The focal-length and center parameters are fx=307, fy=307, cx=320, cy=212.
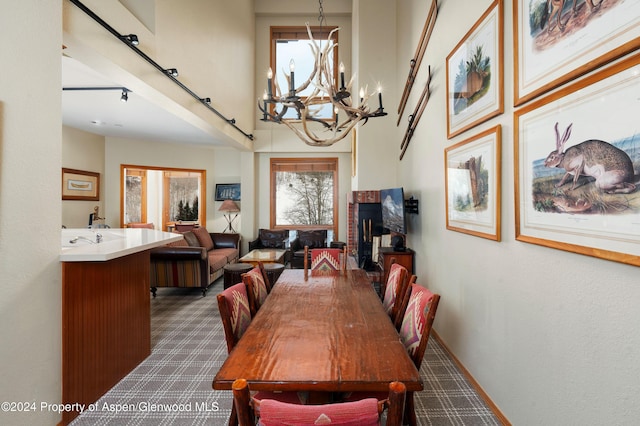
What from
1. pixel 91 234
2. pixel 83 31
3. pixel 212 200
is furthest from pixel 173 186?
pixel 83 31

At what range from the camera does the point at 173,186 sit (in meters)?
8.29

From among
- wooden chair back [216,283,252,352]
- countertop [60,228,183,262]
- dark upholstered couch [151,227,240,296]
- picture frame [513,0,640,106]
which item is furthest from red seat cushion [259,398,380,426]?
dark upholstered couch [151,227,240,296]

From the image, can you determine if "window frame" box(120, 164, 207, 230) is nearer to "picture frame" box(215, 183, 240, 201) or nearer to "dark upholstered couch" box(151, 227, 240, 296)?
"picture frame" box(215, 183, 240, 201)

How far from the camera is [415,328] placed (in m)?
1.60

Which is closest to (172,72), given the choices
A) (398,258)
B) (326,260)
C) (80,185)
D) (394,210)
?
(326,260)

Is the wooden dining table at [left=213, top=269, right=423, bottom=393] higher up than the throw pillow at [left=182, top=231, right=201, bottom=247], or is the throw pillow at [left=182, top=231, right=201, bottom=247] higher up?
the throw pillow at [left=182, top=231, right=201, bottom=247]

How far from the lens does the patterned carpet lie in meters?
1.94

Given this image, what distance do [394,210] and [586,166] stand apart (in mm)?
2569

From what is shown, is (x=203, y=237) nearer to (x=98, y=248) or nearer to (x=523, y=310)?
(x=98, y=248)

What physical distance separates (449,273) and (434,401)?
3.53 ft

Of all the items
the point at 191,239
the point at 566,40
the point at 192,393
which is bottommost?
the point at 192,393

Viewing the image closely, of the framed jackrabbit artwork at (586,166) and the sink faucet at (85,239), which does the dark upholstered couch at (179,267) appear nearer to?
the sink faucet at (85,239)

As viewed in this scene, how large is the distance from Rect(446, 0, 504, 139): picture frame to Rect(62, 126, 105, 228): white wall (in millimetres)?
5916

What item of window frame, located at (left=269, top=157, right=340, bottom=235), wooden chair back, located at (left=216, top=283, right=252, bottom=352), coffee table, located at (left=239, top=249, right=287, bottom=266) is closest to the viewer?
wooden chair back, located at (left=216, top=283, right=252, bottom=352)
